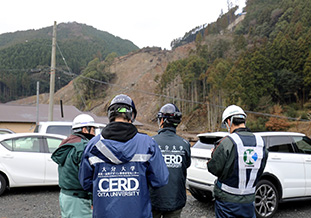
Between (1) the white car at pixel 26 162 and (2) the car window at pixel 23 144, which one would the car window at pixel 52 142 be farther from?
(2) the car window at pixel 23 144

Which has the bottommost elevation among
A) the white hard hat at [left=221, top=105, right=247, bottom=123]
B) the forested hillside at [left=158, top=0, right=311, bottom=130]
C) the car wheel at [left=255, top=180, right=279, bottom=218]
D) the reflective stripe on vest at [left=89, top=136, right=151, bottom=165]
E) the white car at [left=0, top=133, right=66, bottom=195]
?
the car wheel at [left=255, top=180, right=279, bottom=218]

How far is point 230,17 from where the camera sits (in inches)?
4040

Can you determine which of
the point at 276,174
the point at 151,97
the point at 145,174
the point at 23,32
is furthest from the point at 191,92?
the point at 23,32

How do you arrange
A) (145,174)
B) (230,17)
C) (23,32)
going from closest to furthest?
(145,174) < (230,17) < (23,32)

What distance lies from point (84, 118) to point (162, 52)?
9528 cm

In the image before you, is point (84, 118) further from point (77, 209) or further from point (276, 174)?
point (276, 174)

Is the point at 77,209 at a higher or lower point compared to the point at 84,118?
lower

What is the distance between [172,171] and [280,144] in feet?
11.3

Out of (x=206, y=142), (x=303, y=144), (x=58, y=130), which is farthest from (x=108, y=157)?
(x=58, y=130)

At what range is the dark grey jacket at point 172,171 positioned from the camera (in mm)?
2684

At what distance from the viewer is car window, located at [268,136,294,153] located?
5152 mm

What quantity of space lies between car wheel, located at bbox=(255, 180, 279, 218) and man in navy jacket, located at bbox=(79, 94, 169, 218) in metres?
3.47

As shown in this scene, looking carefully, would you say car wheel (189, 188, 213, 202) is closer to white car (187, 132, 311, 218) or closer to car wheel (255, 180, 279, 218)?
white car (187, 132, 311, 218)

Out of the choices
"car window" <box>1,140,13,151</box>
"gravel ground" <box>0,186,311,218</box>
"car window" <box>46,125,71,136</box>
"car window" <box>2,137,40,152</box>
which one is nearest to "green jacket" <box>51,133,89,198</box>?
"gravel ground" <box>0,186,311,218</box>
